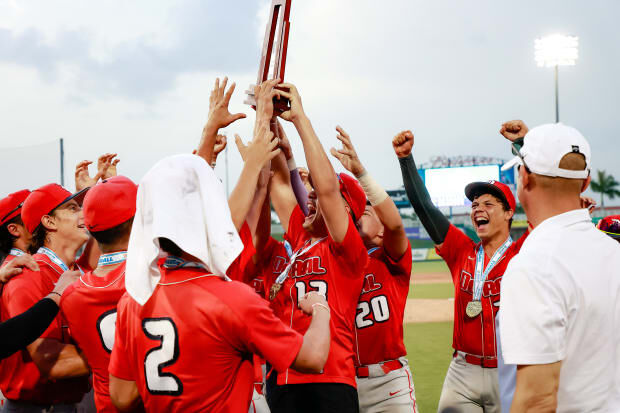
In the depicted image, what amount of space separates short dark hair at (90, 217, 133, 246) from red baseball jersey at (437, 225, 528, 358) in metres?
2.99

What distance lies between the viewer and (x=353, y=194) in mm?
4324

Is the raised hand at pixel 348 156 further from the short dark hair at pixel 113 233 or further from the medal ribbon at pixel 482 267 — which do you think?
the short dark hair at pixel 113 233

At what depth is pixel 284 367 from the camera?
2234 millimetres

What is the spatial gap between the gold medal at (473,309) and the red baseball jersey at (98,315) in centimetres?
291

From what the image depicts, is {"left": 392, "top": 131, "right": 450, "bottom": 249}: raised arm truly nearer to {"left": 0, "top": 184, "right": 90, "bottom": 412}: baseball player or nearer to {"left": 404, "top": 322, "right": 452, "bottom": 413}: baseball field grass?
{"left": 0, "top": 184, "right": 90, "bottom": 412}: baseball player

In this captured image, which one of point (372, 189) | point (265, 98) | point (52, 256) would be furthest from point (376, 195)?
point (52, 256)

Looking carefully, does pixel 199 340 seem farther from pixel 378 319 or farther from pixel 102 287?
pixel 378 319

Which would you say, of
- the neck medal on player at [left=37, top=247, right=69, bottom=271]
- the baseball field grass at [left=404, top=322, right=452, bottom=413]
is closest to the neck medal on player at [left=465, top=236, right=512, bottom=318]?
the baseball field grass at [left=404, top=322, right=452, bottom=413]

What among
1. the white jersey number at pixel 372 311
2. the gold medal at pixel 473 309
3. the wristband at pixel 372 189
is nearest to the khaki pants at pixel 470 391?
the gold medal at pixel 473 309

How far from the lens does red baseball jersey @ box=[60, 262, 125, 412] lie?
2.82 m

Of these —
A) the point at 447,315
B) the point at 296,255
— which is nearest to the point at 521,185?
the point at 296,255

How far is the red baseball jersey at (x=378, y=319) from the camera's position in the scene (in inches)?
169

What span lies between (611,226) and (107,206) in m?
4.59

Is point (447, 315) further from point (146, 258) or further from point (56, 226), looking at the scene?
point (146, 258)
